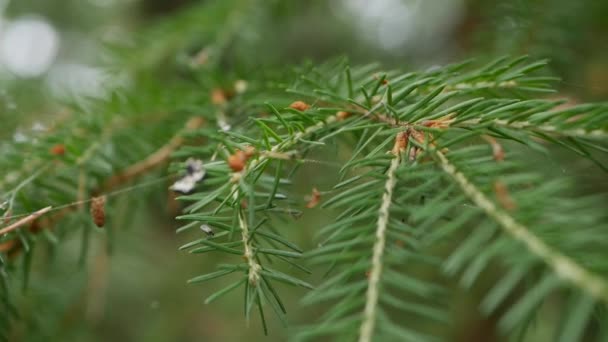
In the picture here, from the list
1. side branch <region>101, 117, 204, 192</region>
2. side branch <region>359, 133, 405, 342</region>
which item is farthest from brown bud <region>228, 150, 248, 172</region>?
side branch <region>101, 117, 204, 192</region>

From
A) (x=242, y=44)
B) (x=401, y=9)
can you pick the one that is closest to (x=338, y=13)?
(x=401, y=9)

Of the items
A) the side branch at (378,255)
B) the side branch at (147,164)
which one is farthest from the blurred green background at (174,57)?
the side branch at (378,255)

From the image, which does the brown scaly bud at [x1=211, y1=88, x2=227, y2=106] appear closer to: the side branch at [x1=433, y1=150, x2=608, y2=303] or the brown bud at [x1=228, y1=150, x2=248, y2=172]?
the brown bud at [x1=228, y1=150, x2=248, y2=172]

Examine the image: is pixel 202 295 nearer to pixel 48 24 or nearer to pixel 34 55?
pixel 34 55

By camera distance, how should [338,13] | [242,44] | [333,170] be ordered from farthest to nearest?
[338,13] < [242,44] < [333,170]

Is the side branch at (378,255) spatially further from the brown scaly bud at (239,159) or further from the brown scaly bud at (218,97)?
the brown scaly bud at (218,97)

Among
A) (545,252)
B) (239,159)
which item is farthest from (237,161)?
(545,252)
